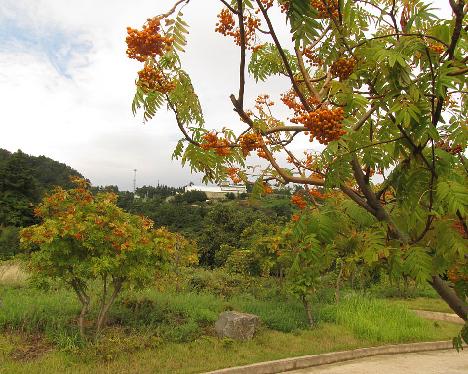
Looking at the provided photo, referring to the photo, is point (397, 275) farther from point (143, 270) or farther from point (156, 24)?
point (143, 270)

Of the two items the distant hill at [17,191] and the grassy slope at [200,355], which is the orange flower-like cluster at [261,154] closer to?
the grassy slope at [200,355]

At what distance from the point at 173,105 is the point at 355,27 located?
1.43m

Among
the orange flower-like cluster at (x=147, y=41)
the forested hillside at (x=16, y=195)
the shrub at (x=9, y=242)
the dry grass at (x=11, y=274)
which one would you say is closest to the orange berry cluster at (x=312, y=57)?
the orange flower-like cluster at (x=147, y=41)

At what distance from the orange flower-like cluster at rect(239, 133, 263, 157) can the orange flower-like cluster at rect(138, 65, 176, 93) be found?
523 mm

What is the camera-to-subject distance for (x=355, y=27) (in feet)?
10.7

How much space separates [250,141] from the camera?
9.28 feet

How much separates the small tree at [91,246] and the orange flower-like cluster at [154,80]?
5.29 metres

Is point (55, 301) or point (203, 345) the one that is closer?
point (203, 345)

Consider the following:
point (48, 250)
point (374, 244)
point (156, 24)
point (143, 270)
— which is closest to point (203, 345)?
point (143, 270)

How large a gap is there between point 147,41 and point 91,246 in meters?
5.74

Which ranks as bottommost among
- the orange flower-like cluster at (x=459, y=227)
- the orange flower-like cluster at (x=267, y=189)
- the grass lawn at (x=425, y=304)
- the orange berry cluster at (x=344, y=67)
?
the grass lawn at (x=425, y=304)

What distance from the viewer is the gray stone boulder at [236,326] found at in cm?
871

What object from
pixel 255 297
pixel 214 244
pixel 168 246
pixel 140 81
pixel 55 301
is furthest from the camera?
pixel 214 244

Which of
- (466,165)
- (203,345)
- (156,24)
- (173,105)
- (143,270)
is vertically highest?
(156,24)
